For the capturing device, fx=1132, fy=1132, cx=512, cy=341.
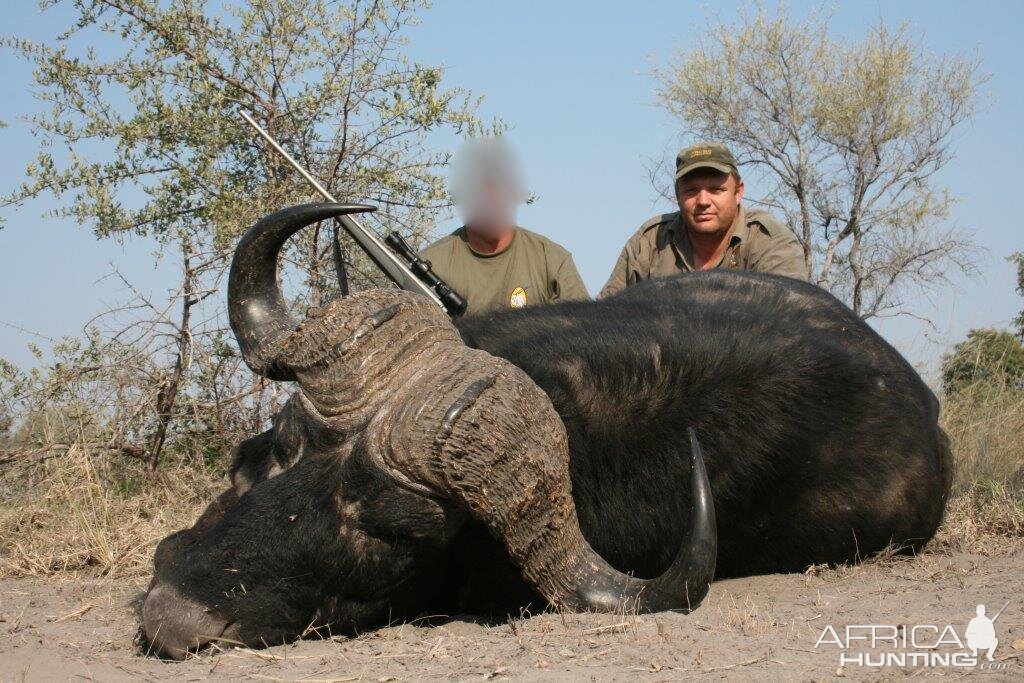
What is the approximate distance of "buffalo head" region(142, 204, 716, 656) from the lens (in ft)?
11.3

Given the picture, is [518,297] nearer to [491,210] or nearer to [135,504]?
[491,210]

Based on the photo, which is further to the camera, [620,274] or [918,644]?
[620,274]

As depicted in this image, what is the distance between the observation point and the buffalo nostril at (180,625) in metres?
3.47

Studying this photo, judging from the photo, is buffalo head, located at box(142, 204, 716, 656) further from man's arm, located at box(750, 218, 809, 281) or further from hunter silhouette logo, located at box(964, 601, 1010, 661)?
man's arm, located at box(750, 218, 809, 281)

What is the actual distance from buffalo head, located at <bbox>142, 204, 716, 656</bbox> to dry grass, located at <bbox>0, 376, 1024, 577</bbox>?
2.09m

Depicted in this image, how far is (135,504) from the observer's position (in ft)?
21.5

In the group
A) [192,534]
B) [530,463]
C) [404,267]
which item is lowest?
[192,534]

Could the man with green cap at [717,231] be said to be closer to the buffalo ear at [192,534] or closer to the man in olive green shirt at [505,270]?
the man in olive green shirt at [505,270]

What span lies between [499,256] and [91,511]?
116 inches

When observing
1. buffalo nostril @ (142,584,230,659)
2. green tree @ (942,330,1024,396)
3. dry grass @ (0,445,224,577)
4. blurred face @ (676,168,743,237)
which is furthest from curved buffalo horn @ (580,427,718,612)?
green tree @ (942,330,1024,396)

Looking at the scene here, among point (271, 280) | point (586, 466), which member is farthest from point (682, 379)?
point (271, 280)

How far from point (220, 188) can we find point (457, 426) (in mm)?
4926

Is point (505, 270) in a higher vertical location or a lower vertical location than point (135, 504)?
higher

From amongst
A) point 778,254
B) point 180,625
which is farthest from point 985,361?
point 180,625
